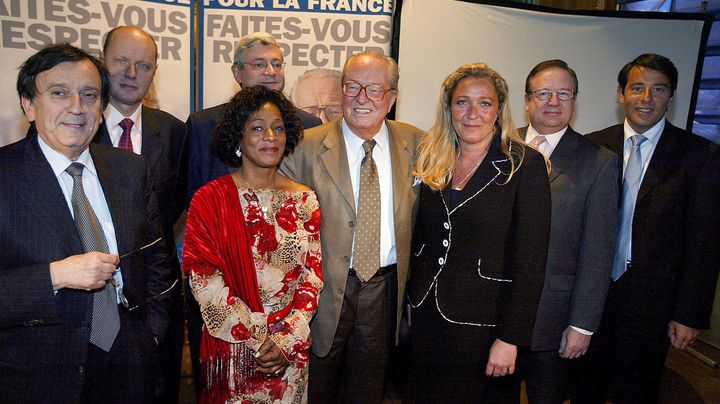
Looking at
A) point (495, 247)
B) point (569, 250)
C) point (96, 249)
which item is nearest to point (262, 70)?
point (96, 249)

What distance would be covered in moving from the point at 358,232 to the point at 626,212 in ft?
4.60

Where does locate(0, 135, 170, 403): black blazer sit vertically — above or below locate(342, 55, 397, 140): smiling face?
below

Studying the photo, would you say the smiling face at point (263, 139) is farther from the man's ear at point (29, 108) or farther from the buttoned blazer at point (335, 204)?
the man's ear at point (29, 108)

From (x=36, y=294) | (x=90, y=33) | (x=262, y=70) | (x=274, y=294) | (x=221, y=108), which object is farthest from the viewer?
(x=90, y=33)

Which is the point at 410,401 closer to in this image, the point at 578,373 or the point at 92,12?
the point at 578,373

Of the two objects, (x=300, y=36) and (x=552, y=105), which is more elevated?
(x=300, y=36)

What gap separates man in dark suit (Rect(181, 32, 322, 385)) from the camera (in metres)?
2.62

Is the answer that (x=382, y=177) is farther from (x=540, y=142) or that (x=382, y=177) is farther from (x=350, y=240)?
(x=540, y=142)

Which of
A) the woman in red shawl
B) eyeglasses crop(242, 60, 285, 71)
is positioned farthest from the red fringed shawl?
eyeglasses crop(242, 60, 285, 71)

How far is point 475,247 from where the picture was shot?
2.11 meters

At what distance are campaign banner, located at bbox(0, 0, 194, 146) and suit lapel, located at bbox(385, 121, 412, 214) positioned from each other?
1.83 meters

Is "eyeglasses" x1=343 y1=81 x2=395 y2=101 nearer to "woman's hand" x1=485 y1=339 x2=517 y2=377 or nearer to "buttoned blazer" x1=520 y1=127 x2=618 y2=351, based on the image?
"buttoned blazer" x1=520 y1=127 x2=618 y2=351

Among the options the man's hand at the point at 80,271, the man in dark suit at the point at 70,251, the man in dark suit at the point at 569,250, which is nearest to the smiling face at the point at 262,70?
the man in dark suit at the point at 70,251

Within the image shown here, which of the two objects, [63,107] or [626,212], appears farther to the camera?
[626,212]
